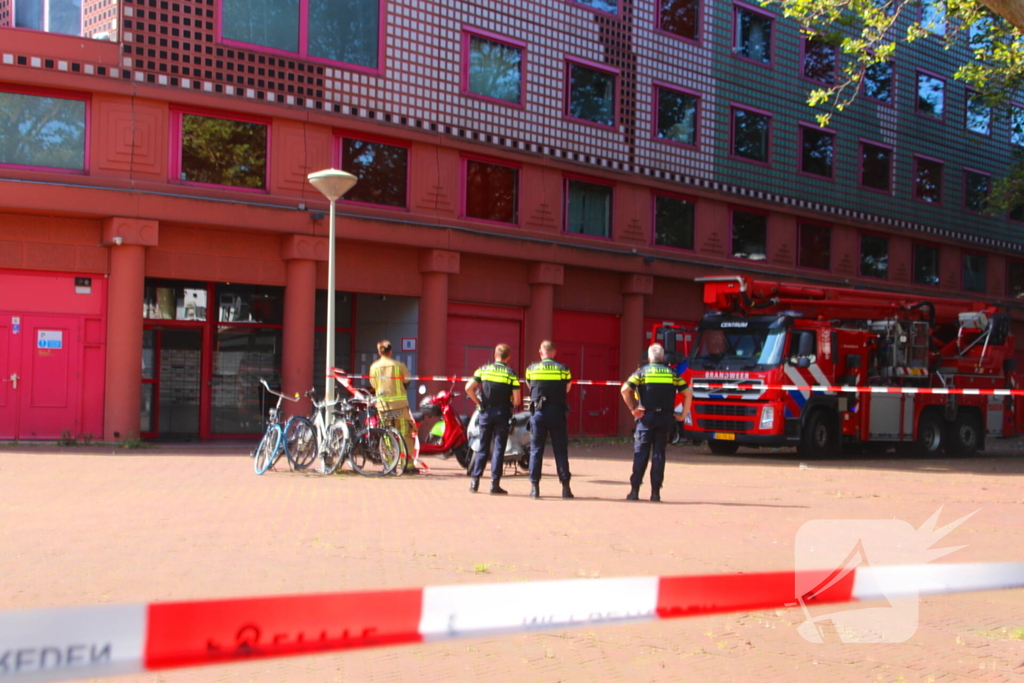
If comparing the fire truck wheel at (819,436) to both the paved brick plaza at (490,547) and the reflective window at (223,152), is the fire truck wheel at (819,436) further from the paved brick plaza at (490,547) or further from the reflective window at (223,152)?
the reflective window at (223,152)

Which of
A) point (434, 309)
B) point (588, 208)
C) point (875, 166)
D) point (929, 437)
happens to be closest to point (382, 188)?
point (434, 309)

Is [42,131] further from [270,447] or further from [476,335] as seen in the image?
[476,335]

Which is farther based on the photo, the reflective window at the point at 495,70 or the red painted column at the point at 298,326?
the reflective window at the point at 495,70

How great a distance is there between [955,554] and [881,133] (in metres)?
26.8

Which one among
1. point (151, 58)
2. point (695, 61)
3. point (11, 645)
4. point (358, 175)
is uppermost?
point (695, 61)

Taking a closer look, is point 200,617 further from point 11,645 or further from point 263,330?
point 263,330

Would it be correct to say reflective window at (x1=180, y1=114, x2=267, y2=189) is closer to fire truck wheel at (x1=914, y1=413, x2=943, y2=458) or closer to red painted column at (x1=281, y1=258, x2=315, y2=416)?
red painted column at (x1=281, y1=258, x2=315, y2=416)

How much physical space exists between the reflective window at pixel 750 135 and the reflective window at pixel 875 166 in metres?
4.20

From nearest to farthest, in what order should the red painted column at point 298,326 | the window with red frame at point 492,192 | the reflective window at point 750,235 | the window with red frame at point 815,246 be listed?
the red painted column at point 298,326 < the window with red frame at point 492,192 < the reflective window at point 750,235 < the window with red frame at point 815,246

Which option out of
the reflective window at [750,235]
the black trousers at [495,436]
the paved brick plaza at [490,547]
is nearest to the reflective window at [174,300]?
the paved brick plaza at [490,547]

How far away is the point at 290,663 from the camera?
18.0ft

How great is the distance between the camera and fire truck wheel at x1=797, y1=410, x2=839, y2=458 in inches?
787

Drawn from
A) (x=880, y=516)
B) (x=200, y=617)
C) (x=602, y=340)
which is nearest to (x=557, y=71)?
(x=602, y=340)

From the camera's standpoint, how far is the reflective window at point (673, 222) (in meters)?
27.9
